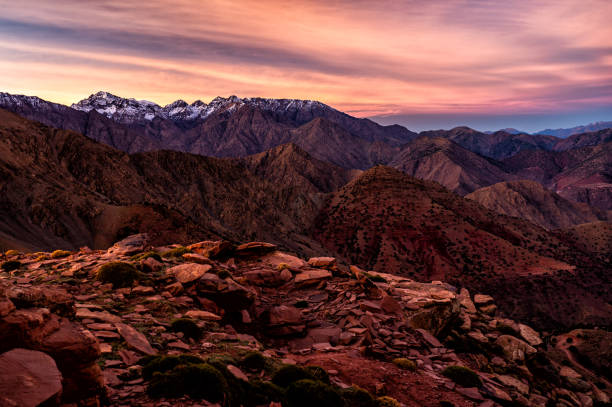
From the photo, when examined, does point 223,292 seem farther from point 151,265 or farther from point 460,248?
point 460,248

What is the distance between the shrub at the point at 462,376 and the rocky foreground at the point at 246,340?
95 millimetres

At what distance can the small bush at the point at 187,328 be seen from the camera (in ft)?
46.6

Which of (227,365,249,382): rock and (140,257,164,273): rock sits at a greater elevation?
(140,257,164,273): rock

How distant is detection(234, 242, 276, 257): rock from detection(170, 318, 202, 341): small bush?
13.2 m

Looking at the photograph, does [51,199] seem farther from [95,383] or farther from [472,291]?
[472,291]

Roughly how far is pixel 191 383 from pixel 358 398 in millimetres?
6506

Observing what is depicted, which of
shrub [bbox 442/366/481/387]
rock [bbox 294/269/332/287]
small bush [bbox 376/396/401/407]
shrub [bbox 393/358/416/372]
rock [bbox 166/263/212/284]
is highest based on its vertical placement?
rock [bbox 166/263/212/284]

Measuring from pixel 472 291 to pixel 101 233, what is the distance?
110 meters

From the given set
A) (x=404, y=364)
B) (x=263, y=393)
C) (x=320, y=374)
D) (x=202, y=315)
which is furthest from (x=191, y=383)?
(x=404, y=364)

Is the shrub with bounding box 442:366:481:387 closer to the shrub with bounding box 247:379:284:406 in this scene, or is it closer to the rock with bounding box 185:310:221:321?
the shrub with bounding box 247:379:284:406

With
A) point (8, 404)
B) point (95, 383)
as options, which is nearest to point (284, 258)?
point (95, 383)

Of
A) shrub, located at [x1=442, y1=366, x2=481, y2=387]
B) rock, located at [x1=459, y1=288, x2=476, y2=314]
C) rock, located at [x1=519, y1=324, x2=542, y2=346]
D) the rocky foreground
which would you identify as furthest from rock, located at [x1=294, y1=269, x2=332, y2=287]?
rock, located at [x1=519, y1=324, x2=542, y2=346]

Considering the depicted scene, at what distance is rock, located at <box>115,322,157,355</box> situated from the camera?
11242 mm

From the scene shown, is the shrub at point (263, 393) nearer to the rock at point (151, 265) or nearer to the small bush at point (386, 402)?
the small bush at point (386, 402)
